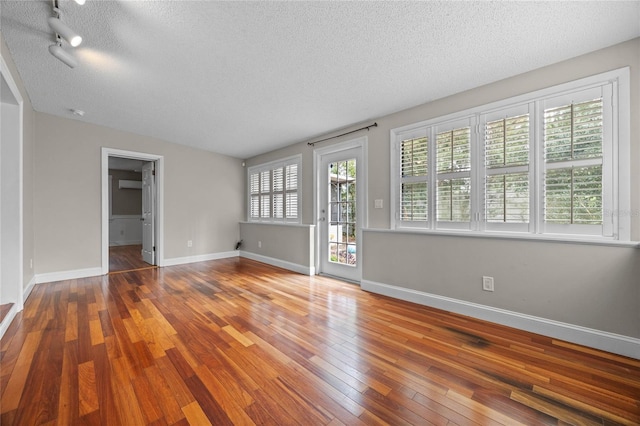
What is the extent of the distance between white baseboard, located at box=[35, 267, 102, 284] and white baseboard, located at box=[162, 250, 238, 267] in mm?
992

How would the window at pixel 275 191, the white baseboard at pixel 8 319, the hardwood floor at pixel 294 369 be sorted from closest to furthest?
the hardwood floor at pixel 294 369, the white baseboard at pixel 8 319, the window at pixel 275 191

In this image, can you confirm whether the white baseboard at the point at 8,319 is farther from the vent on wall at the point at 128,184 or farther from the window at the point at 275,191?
the vent on wall at the point at 128,184

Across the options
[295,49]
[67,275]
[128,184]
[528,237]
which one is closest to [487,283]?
[528,237]

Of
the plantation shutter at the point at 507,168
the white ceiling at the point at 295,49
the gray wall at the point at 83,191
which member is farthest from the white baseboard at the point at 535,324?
the gray wall at the point at 83,191

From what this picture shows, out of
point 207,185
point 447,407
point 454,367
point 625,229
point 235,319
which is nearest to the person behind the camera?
point 447,407

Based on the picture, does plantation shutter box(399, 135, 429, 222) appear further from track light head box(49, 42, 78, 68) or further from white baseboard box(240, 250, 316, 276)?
track light head box(49, 42, 78, 68)

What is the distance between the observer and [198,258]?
17.5 feet

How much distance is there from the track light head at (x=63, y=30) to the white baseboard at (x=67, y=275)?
353 cm

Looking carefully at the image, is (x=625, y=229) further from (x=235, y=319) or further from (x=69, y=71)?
(x=69, y=71)

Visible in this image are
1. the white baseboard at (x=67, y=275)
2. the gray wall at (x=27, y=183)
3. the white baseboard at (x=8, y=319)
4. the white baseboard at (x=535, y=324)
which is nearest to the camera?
the white baseboard at (x=535, y=324)

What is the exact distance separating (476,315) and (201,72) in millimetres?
3558

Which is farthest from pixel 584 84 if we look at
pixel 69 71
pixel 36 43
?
pixel 69 71

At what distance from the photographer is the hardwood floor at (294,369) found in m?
1.33

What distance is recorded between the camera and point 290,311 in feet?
8.85
